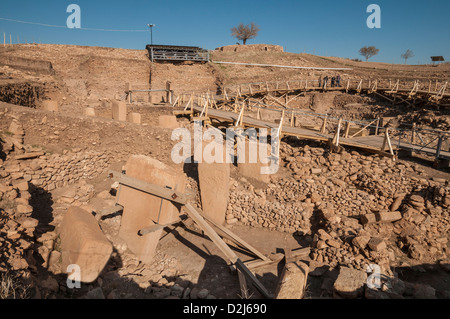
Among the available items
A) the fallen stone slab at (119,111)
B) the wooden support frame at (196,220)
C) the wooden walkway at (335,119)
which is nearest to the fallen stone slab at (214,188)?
the wooden support frame at (196,220)

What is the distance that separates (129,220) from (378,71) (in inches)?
1109

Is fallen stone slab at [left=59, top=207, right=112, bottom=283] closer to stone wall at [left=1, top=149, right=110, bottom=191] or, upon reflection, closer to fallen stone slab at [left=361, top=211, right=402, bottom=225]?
stone wall at [left=1, top=149, right=110, bottom=191]

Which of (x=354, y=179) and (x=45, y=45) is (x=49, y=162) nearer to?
(x=354, y=179)

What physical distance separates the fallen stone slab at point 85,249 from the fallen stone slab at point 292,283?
123 inches

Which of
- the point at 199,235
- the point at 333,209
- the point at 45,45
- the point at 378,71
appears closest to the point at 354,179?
the point at 333,209

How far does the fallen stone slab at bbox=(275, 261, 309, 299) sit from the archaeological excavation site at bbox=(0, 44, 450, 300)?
0.02 m

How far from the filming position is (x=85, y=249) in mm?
4691

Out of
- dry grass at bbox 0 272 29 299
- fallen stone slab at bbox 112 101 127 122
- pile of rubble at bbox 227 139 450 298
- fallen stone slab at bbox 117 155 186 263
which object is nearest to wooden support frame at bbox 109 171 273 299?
fallen stone slab at bbox 117 155 186 263

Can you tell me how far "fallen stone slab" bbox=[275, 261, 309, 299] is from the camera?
14.5ft

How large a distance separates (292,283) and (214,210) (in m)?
4.07

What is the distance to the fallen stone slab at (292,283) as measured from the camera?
443 centimetres

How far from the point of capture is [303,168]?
31.2 ft

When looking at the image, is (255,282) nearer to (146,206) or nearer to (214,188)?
(146,206)

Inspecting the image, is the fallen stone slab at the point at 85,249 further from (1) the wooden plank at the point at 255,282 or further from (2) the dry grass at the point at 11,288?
(1) the wooden plank at the point at 255,282
